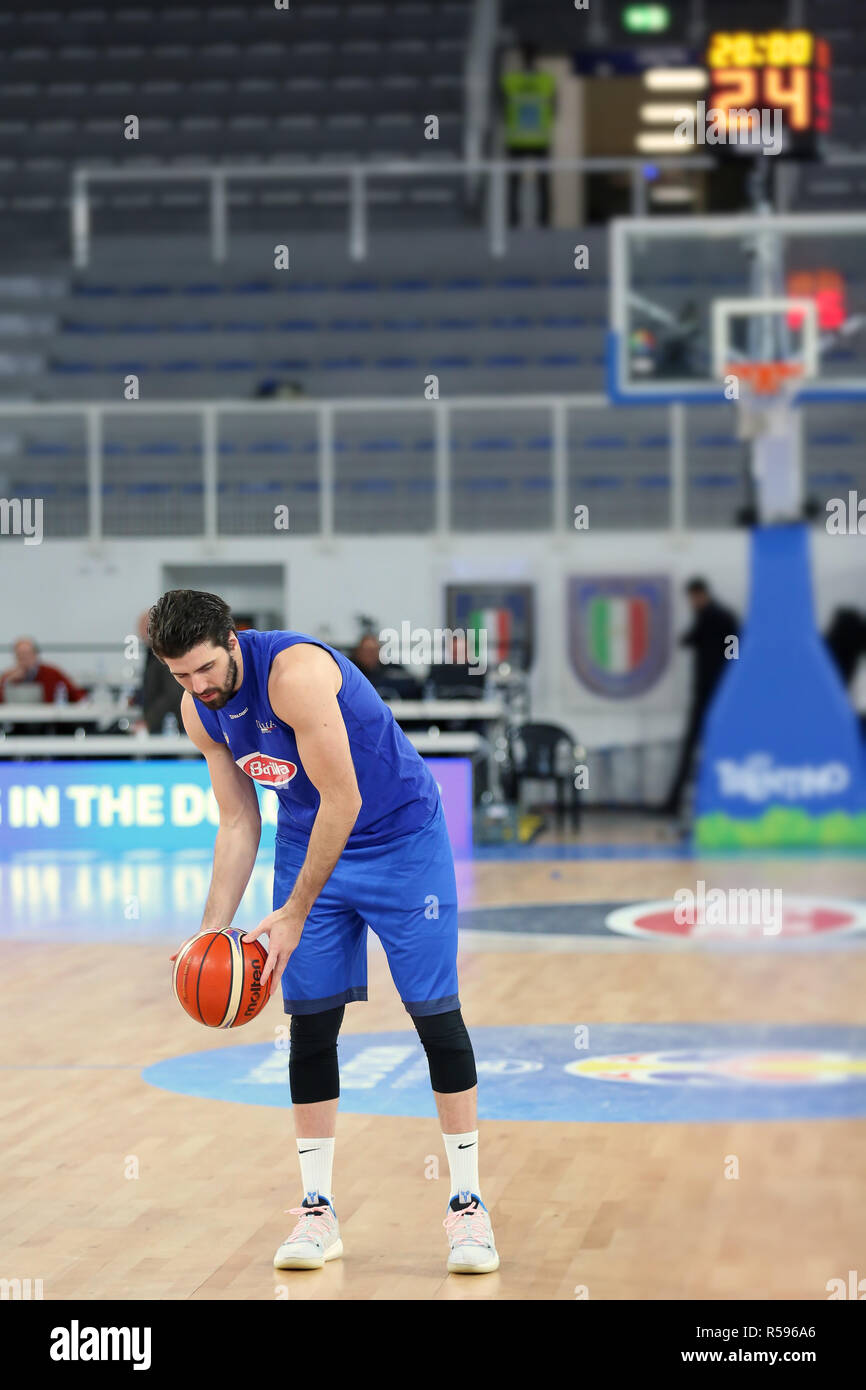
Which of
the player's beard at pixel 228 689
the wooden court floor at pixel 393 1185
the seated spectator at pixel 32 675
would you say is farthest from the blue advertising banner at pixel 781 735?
the player's beard at pixel 228 689

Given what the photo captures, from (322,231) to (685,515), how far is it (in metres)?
6.41

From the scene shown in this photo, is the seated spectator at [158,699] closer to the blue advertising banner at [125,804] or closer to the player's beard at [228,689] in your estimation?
the blue advertising banner at [125,804]

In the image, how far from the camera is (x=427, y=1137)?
189 inches

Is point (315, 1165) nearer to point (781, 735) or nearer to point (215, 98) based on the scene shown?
point (781, 735)

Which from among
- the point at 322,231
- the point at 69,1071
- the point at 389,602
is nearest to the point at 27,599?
the point at 389,602

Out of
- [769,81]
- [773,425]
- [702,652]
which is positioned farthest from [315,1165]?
[702,652]

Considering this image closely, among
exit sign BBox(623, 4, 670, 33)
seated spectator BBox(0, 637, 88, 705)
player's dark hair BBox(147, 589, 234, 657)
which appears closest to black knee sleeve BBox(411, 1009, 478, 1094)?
player's dark hair BBox(147, 589, 234, 657)

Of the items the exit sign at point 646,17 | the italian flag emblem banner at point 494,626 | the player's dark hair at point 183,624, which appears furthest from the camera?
the exit sign at point 646,17

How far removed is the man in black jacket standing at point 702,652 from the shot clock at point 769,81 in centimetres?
369

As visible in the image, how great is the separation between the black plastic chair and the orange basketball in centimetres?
1048

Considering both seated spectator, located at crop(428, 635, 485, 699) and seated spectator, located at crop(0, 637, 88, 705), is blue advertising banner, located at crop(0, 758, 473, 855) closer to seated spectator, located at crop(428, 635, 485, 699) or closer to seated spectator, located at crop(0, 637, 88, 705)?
seated spectator, located at crop(0, 637, 88, 705)

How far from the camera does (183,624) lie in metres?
3.33

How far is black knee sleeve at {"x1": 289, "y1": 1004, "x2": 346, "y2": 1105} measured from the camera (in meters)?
3.76

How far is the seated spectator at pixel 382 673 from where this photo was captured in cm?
1378
